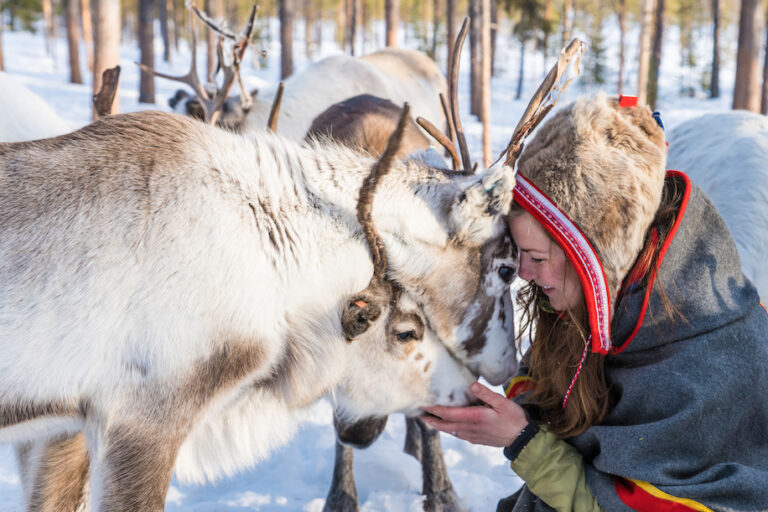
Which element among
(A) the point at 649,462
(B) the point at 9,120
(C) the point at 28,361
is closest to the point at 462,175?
(A) the point at 649,462

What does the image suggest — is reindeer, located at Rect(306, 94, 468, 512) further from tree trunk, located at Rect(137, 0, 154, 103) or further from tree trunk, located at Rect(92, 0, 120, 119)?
tree trunk, located at Rect(137, 0, 154, 103)

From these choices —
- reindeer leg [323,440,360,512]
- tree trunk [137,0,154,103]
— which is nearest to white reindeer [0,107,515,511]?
reindeer leg [323,440,360,512]

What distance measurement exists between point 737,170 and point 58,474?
9.13 feet

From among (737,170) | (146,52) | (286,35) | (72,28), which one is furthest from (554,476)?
(72,28)

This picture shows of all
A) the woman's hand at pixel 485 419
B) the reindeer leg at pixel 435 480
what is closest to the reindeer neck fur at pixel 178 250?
the woman's hand at pixel 485 419

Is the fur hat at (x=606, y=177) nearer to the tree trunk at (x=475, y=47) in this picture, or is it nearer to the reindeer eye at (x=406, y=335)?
the reindeer eye at (x=406, y=335)

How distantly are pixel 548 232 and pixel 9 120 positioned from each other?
1.91 metres

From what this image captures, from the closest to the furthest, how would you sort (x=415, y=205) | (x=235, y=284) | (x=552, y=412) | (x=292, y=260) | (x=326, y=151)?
(x=235, y=284), (x=292, y=260), (x=415, y=205), (x=326, y=151), (x=552, y=412)

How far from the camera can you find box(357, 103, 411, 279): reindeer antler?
57.7 inches

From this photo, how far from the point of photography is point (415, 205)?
5.41 ft

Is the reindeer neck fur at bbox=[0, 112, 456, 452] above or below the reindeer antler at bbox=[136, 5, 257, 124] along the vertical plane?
below

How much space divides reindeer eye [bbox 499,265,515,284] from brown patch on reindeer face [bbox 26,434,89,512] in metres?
1.25

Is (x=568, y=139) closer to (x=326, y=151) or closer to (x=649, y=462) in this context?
(x=326, y=151)

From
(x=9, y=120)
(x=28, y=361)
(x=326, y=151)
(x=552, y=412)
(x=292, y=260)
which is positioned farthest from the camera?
(x=9, y=120)
